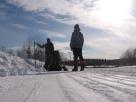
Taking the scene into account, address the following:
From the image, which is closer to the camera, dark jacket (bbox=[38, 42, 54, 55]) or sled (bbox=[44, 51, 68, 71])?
dark jacket (bbox=[38, 42, 54, 55])

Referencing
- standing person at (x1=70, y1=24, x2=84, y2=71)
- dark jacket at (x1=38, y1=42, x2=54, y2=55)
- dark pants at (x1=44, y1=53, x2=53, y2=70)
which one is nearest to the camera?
standing person at (x1=70, y1=24, x2=84, y2=71)

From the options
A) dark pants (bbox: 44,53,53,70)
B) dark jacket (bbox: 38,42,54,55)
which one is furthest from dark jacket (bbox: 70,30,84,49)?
dark pants (bbox: 44,53,53,70)

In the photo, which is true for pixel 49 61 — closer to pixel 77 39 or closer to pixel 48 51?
pixel 48 51

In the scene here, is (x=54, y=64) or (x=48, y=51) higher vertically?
(x=48, y=51)

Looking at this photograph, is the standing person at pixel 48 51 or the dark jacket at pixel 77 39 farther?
the standing person at pixel 48 51

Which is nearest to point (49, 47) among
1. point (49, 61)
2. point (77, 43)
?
point (49, 61)

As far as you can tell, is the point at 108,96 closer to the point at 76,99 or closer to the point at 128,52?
the point at 76,99

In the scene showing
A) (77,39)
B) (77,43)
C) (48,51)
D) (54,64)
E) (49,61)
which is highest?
(77,39)

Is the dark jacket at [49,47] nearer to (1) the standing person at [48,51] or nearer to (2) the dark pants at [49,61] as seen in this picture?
(1) the standing person at [48,51]

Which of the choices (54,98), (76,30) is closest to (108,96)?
(54,98)

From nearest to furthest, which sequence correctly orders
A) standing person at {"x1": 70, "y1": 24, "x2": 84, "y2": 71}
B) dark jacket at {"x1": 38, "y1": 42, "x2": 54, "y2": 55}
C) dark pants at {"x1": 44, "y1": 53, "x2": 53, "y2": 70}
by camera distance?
standing person at {"x1": 70, "y1": 24, "x2": 84, "y2": 71} < dark jacket at {"x1": 38, "y1": 42, "x2": 54, "y2": 55} < dark pants at {"x1": 44, "y1": 53, "x2": 53, "y2": 70}

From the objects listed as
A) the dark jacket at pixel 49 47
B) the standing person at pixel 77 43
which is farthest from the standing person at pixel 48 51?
the standing person at pixel 77 43

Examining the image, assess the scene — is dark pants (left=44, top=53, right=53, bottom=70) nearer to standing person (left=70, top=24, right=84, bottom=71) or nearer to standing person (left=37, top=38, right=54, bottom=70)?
standing person (left=37, top=38, right=54, bottom=70)

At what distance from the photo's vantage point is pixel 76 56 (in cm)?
2003
